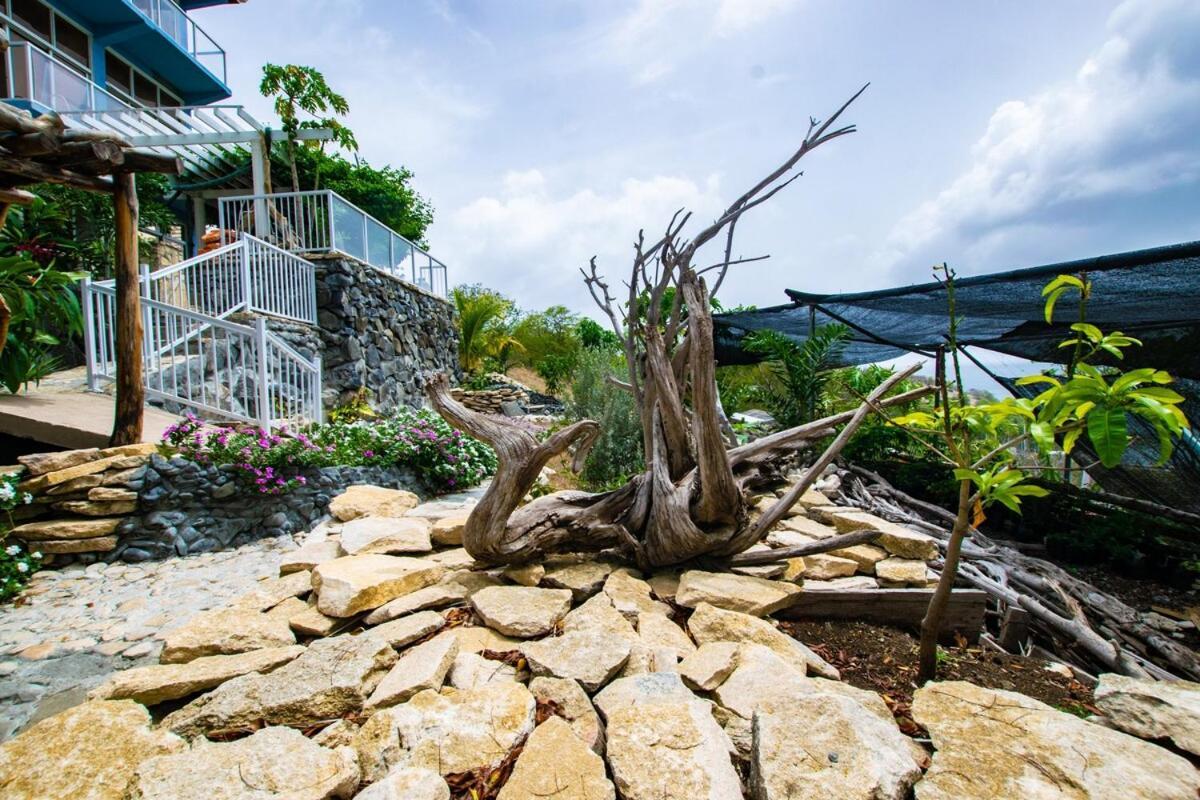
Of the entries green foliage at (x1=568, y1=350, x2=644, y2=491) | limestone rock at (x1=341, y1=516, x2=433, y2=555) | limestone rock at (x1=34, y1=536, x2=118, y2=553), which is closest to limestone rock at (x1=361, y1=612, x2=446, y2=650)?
limestone rock at (x1=341, y1=516, x2=433, y2=555)

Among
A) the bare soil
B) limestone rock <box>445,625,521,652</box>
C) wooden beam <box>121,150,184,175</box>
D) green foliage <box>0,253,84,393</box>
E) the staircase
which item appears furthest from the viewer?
the staircase

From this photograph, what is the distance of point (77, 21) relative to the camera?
11.4 meters

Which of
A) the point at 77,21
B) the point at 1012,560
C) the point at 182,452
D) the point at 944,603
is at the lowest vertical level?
the point at 1012,560

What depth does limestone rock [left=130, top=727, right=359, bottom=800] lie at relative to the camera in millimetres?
1102

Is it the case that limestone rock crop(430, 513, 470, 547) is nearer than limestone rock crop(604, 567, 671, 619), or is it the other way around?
limestone rock crop(604, 567, 671, 619)

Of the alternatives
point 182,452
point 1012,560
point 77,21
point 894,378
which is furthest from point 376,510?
point 77,21

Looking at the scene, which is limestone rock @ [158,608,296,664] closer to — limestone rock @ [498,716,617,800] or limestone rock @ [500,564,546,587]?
limestone rock @ [500,564,546,587]

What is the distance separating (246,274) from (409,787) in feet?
24.0

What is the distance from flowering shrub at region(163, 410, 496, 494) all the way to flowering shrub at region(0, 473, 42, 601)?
758 millimetres

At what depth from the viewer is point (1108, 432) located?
1.04 meters

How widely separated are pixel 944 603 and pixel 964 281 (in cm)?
316

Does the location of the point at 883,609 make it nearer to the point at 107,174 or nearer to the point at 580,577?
the point at 580,577

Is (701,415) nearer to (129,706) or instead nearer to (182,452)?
(129,706)

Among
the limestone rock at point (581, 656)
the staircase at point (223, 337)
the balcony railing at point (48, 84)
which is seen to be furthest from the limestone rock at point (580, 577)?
the balcony railing at point (48, 84)
